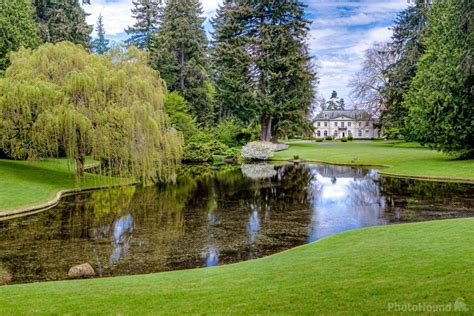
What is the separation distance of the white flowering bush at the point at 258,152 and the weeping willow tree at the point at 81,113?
64.6 feet

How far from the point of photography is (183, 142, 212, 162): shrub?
3797 cm

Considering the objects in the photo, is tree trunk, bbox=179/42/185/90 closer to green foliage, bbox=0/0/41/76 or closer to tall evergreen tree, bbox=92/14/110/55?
green foliage, bbox=0/0/41/76

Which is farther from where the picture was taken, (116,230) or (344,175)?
(344,175)

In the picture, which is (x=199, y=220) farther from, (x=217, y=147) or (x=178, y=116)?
(x=217, y=147)

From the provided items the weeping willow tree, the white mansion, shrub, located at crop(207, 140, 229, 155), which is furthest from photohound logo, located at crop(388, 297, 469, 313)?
the white mansion

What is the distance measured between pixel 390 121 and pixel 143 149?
122ft

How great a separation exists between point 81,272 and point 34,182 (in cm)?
1261

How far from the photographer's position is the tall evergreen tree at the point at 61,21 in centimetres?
3816

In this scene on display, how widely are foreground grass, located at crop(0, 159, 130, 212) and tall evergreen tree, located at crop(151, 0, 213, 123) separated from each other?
22.1 metres

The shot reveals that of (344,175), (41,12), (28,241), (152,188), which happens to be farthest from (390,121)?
(28,241)

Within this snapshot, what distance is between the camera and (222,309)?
457cm

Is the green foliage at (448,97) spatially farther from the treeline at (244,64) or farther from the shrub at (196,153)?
the shrub at (196,153)

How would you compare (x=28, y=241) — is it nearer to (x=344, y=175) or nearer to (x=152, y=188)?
(x=152, y=188)

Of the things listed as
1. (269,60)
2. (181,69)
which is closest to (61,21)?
(181,69)
